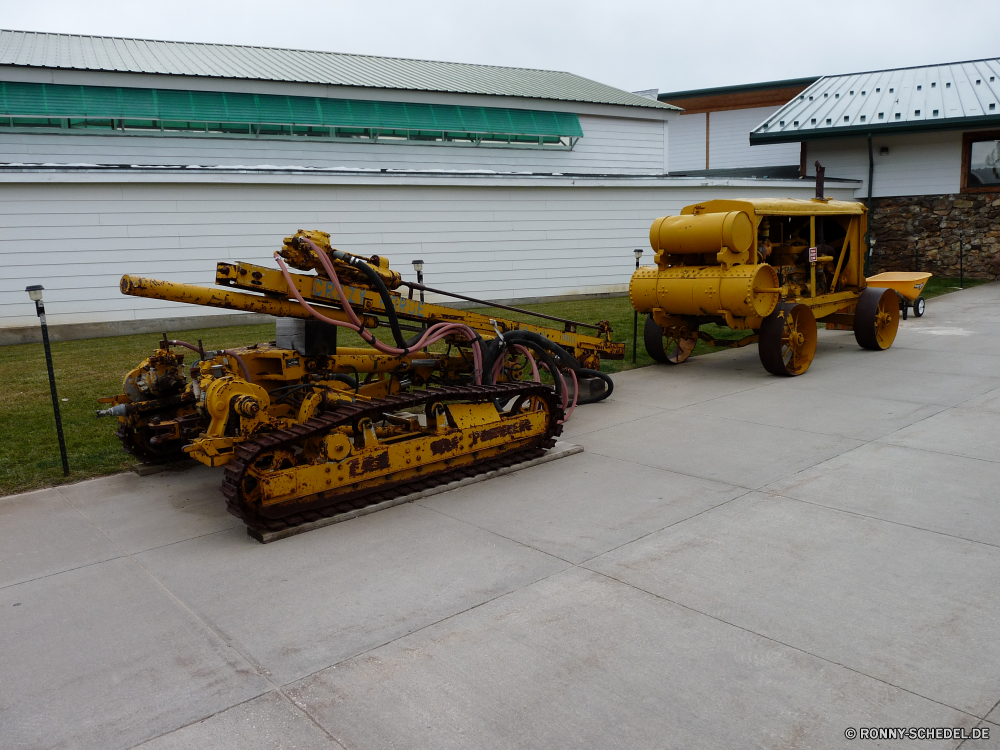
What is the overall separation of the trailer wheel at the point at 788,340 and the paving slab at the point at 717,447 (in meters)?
2.16

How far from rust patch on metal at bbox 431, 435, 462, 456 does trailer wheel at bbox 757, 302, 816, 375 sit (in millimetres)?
4998

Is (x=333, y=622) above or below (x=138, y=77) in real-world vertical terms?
below

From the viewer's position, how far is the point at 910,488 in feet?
19.4

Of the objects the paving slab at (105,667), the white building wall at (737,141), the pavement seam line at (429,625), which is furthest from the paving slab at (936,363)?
the white building wall at (737,141)

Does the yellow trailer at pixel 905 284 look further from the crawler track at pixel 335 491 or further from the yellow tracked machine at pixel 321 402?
the crawler track at pixel 335 491

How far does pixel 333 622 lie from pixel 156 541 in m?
1.87

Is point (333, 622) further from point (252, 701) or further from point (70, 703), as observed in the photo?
point (70, 703)

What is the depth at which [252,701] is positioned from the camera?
3.47 m

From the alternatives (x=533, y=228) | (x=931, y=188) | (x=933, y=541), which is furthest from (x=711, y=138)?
(x=933, y=541)

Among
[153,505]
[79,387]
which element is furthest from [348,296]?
[79,387]

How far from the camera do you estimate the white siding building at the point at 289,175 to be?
47.2ft

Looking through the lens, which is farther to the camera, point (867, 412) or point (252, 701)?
point (867, 412)

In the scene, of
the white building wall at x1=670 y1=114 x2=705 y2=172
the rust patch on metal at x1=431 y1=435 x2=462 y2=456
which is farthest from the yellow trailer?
the white building wall at x1=670 y1=114 x2=705 y2=172

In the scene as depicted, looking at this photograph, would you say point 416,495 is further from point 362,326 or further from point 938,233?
point 938,233
